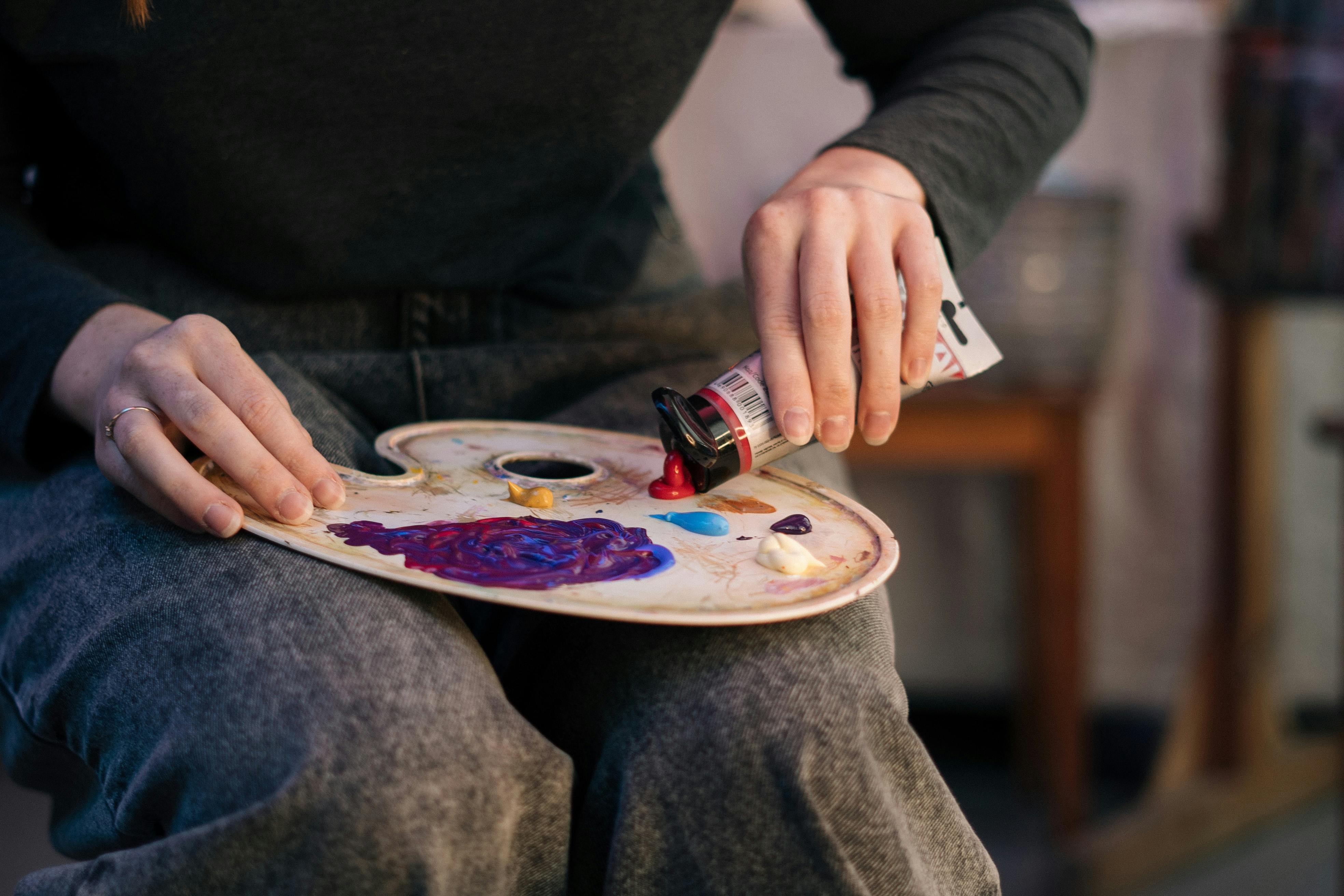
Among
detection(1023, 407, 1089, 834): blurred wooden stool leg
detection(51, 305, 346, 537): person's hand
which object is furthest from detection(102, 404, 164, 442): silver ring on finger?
detection(1023, 407, 1089, 834): blurred wooden stool leg

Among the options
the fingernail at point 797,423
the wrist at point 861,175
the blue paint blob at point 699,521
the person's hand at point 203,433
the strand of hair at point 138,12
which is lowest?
the blue paint blob at point 699,521

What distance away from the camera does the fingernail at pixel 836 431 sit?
467 millimetres

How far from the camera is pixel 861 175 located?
20.9 inches

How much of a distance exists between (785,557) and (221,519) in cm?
23

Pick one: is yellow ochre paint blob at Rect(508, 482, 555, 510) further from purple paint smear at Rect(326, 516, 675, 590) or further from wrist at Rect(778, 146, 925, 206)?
wrist at Rect(778, 146, 925, 206)

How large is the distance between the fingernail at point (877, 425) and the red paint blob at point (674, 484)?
0.30 ft

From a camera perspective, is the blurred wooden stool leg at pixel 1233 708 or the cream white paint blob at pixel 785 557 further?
the blurred wooden stool leg at pixel 1233 708

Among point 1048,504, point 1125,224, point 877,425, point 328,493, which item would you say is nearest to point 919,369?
point 877,425

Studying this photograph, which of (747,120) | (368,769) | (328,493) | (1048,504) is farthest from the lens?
(747,120)

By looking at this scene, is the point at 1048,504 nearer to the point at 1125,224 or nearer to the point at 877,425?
the point at 1125,224

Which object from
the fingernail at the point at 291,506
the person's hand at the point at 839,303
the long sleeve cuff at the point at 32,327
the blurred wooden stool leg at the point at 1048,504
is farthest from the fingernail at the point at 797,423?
the blurred wooden stool leg at the point at 1048,504

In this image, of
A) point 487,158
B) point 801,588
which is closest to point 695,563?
point 801,588

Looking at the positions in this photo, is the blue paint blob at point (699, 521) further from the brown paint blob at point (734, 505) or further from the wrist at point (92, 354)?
the wrist at point (92, 354)

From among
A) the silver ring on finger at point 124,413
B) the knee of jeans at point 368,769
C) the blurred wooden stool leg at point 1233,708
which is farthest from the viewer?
the blurred wooden stool leg at point 1233,708
